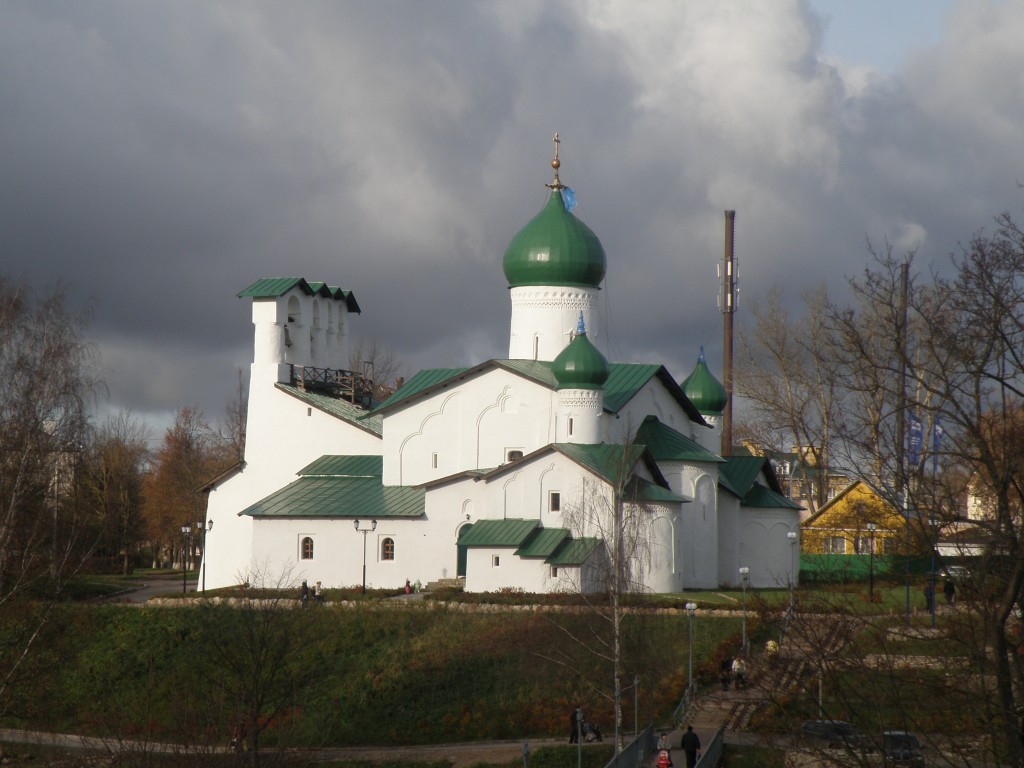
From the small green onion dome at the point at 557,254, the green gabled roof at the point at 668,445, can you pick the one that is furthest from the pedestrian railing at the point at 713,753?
the small green onion dome at the point at 557,254

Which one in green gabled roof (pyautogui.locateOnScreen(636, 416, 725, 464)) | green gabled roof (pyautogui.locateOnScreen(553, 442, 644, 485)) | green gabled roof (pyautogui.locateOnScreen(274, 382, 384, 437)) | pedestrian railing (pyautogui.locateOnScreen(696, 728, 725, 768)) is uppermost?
green gabled roof (pyautogui.locateOnScreen(274, 382, 384, 437))

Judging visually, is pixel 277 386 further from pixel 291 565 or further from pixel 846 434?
pixel 846 434

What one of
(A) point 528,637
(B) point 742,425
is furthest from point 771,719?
(B) point 742,425

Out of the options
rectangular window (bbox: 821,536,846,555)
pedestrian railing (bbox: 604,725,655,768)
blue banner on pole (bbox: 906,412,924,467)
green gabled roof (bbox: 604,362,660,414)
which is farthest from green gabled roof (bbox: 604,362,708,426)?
blue banner on pole (bbox: 906,412,924,467)

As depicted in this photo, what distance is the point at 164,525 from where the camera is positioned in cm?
5475

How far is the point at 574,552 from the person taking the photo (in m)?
30.6

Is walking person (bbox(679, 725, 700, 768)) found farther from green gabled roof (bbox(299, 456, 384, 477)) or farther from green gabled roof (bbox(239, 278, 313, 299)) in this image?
green gabled roof (bbox(239, 278, 313, 299))

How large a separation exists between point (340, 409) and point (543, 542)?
9711 millimetres

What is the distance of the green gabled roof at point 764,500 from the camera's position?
3634 centimetres

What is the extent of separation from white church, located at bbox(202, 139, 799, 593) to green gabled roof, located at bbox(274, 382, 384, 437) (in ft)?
0.17

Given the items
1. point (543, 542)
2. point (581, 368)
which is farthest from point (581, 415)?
point (543, 542)

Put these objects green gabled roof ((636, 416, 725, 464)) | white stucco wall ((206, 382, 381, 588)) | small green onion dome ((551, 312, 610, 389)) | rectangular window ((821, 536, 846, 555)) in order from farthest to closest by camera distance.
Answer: rectangular window ((821, 536, 846, 555)) < white stucco wall ((206, 382, 381, 588)) < green gabled roof ((636, 416, 725, 464)) < small green onion dome ((551, 312, 610, 389))

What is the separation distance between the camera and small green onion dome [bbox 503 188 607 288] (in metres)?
35.8

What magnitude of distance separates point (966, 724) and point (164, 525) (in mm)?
47668
